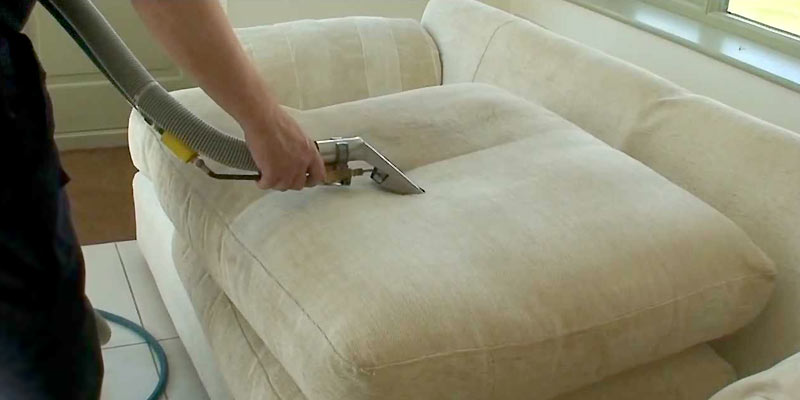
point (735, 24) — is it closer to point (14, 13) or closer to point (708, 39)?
point (708, 39)

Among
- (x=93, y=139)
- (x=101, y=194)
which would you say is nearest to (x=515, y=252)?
(x=101, y=194)

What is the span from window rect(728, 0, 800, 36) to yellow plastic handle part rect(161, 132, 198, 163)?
4.25 ft

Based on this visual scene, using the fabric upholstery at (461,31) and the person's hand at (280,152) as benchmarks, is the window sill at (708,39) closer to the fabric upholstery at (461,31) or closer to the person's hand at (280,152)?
the fabric upholstery at (461,31)

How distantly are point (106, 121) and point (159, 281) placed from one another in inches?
48.1

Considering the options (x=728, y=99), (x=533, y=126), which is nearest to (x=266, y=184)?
(x=533, y=126)

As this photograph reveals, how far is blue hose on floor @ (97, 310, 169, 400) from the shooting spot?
1.86 metres

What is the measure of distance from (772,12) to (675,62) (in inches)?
9.6

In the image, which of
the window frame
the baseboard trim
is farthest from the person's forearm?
the baseboard trim

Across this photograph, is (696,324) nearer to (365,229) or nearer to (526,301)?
(526,301)

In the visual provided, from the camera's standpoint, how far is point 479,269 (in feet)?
3.95

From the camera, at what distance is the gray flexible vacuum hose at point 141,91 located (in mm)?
1296

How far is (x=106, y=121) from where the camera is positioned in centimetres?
309

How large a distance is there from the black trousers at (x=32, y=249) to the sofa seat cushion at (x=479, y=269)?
1.00 feet

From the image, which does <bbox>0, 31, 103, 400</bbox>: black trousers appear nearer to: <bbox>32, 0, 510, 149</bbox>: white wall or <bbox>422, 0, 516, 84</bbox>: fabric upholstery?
<bbox>422, 0, 516, 84</bbox>: fabric upholstery
